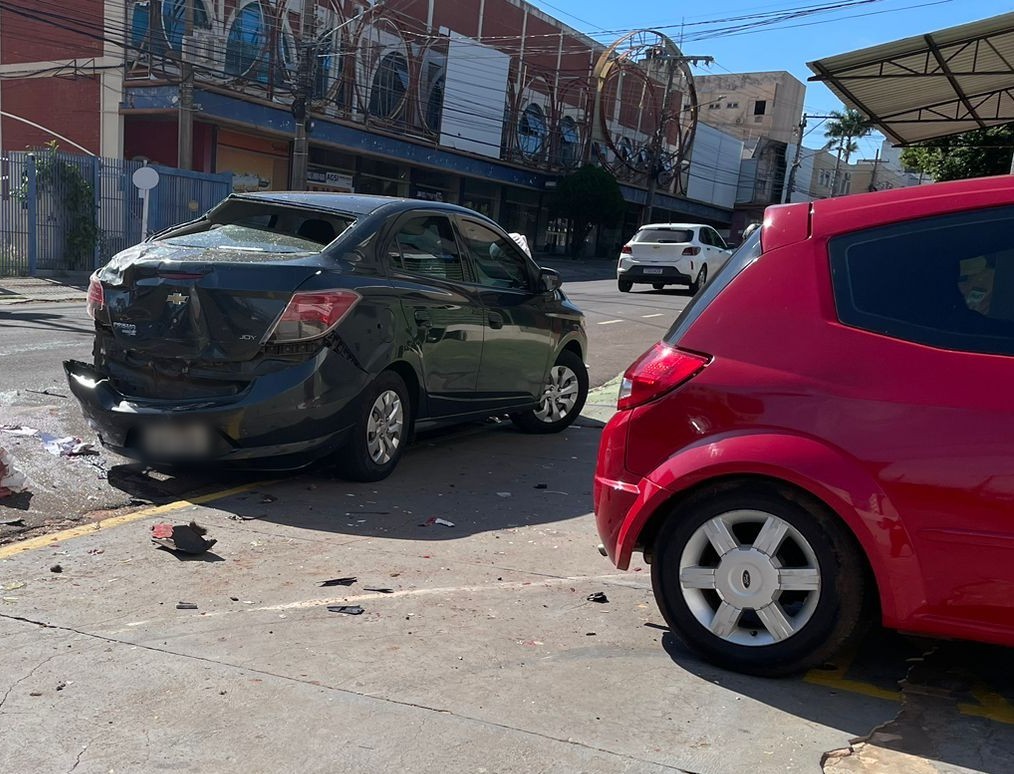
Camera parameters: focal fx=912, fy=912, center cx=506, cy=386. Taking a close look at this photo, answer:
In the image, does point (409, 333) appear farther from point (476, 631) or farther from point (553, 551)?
point (476, 631)

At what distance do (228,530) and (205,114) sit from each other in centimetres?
2268

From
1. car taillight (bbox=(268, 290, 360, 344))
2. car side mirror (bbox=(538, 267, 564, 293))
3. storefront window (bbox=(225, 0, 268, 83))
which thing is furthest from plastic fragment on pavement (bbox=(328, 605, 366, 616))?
storefront window (bbox=(225, 0, 268, 83))

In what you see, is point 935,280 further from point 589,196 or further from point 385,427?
point 589,196

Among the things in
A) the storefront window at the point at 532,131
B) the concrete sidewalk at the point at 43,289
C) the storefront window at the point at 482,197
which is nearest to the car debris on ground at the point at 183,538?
the concrete sidewalk at the point at 43,289

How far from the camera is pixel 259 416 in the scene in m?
4.94

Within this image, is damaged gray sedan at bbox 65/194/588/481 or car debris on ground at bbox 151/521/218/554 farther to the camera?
damaged gray sedan at bbox 65/194/588/481

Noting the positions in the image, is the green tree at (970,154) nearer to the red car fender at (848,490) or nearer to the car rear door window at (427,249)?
the car rear door window at (427,249)

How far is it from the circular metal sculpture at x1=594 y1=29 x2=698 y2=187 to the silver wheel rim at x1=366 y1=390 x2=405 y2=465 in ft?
131

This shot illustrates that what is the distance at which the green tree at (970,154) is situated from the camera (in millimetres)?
17172

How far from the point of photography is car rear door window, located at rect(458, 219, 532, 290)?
652 centimetres

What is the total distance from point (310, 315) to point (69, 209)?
58.8 feet

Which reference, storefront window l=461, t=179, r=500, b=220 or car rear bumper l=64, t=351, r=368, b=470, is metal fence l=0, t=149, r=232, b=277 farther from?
storefront window l=461, t=179, r=500, b=220

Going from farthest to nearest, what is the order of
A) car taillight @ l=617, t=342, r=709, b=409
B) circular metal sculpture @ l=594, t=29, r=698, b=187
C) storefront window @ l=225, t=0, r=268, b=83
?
1. circular metal sculpture @ l=594, t=29, r=698, b=187
2. storefront window @ l=225, t=0, r=268, b=83
3. car taillight @ l=617, t=342, r=709, b=409

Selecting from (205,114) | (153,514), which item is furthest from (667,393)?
(205,114)
